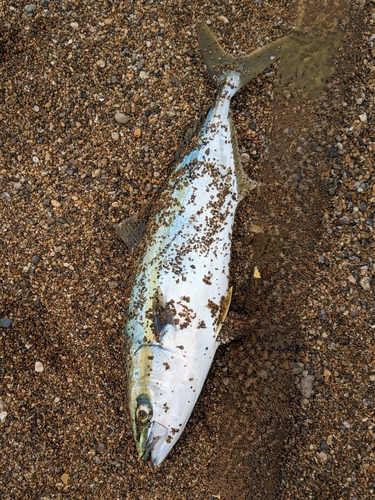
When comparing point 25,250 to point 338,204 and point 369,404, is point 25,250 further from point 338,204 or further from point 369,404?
point 369,404

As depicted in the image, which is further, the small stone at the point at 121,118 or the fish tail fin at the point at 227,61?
the small stone at the point at 121,118

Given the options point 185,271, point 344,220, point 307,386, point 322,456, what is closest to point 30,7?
point 185,271

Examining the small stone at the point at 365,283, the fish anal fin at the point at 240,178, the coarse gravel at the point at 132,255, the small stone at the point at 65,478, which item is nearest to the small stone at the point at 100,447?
the coarse gravel at the point at 132,255

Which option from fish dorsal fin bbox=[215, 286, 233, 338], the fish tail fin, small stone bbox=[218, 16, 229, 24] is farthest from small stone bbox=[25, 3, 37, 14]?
fish dorsal fin bbox=[215, 286, 233, 338]

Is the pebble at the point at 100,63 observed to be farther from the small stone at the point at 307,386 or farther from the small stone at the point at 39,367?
the small stone at the point at 307,386

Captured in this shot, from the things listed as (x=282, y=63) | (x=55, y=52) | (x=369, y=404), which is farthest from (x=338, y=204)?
(x=55, y=52)

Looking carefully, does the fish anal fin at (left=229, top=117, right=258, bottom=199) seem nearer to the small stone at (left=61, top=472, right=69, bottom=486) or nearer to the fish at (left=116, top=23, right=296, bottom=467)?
the fish at (left=116, top=23, right=296, bottom=467)
